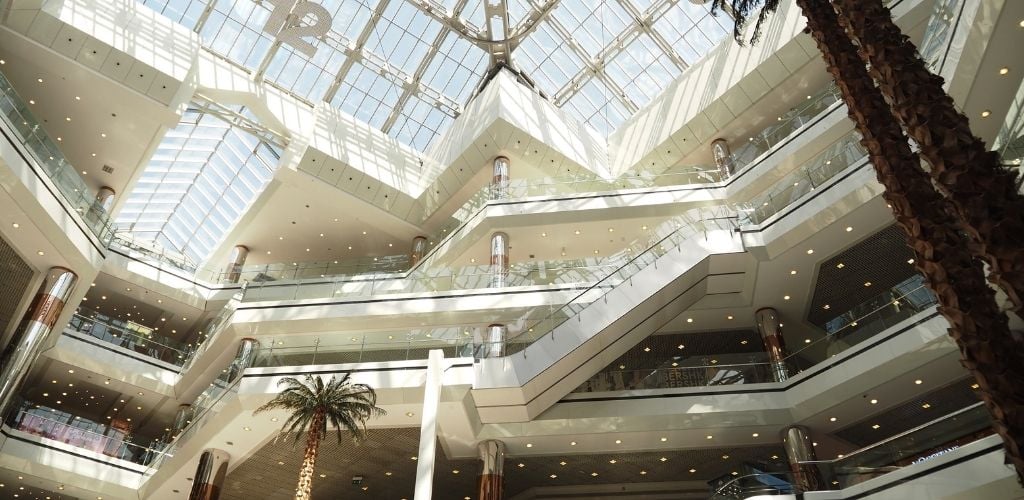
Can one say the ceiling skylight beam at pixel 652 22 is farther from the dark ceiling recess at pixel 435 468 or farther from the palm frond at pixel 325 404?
the palm frond at pixel 325 404

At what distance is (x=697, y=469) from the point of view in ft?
67.5

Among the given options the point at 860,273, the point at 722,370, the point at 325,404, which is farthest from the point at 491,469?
the point at 860,273

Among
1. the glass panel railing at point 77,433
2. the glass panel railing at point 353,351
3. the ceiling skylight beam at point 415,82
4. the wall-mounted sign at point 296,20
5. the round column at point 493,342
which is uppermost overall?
the ceiling skylight beam at point 415,82

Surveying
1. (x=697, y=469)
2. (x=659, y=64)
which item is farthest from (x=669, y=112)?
(x=697, y=469)

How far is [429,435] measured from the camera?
1412 cm

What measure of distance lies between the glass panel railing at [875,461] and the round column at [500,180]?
1427 cm

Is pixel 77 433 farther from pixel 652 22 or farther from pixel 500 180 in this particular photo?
pixel 652 22

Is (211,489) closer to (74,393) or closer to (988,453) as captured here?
(74,393)

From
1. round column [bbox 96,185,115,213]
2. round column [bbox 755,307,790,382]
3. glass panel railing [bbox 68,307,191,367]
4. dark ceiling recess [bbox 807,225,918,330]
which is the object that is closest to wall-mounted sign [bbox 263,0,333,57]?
round column [bbox 96,185,115,213]

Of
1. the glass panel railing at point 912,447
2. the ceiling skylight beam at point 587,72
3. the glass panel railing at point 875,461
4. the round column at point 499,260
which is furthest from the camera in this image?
the ceiling skylight beam at point 587,72

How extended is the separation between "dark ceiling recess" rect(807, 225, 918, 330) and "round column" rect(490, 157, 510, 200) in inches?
457

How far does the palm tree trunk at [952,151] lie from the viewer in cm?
552

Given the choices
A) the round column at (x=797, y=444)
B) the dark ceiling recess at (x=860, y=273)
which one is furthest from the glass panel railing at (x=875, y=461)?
the dark ceiling recess at (x=860, y=273)

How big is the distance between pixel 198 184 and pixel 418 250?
13.7 meters
